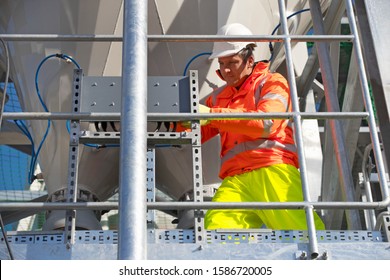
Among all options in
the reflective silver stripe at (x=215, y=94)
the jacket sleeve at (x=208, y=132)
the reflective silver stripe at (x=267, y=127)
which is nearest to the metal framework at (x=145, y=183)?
the reflective silver stripe at (x=267, y=127)

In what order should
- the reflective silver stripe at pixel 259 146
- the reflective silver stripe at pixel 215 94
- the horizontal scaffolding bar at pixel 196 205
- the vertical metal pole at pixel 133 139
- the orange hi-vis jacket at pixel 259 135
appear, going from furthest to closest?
1. the reflective silver stripe at pixel 215 94
2. the reflective silver stripe at pixel 259 146
3. the orange hi-vis jacket at pixel 259 135
4. the horizontal scaffolding bar at pixel 196 205
5. the vertical metal pole at pixel 133 139

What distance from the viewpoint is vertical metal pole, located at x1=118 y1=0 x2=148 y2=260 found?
5.87 ft

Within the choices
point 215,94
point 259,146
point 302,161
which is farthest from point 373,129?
point 215,94

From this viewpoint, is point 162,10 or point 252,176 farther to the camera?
point 162,10

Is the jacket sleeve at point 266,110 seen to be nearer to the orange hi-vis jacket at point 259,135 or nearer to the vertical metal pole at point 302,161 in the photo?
the orange hi-vis jacket at point 259,135

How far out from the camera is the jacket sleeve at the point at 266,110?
301cm

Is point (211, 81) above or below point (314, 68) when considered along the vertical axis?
below

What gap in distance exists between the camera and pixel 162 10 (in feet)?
13.0

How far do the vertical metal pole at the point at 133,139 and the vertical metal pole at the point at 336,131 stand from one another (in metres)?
1.27

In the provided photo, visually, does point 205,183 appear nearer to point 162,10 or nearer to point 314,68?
point 162,10

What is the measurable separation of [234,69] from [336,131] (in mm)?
687
